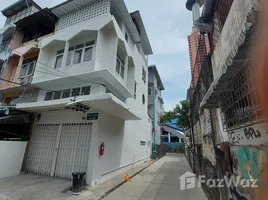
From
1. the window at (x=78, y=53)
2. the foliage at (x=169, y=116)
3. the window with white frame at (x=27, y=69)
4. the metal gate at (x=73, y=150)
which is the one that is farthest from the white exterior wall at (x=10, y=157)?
the foliage at (x=169, y=116)

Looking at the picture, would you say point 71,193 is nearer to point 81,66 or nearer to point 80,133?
point 80,133

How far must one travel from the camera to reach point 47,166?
6926mm

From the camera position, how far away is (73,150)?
21.4 ft

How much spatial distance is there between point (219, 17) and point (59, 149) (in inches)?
324

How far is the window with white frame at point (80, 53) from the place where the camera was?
7348mm

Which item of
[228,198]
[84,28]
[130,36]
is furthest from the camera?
[130,36]

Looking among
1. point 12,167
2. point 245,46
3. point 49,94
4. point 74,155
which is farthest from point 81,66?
point 245,46

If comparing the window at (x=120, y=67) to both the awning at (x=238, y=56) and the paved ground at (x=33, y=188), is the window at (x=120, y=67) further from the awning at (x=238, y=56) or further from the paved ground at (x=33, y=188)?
the awning at (x=238, y=56)

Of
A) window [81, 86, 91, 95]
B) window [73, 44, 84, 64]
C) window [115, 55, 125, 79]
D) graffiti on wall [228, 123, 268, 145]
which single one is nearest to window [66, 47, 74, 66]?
window [73, 44, 84, 64]

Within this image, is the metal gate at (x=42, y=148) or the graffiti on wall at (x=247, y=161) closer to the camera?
the graffiti on wall at (x=247, y=161)

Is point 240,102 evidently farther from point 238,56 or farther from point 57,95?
point 57,95

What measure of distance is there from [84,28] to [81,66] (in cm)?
206

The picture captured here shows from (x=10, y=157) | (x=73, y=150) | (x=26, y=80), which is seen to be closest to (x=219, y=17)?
(x=73, y=150)

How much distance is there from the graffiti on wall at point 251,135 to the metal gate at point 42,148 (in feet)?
24.8
